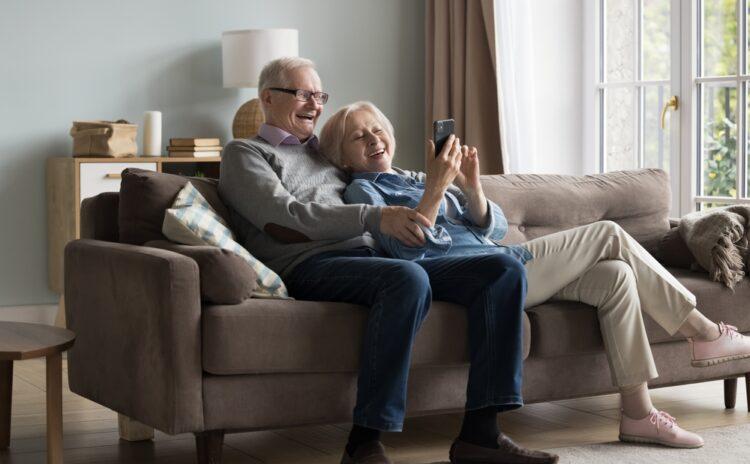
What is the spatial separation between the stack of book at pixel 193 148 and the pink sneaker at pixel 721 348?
2536mm

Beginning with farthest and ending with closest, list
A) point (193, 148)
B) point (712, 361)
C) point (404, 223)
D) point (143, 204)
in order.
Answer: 1. point (193, 148)
2. point (712, 361)
3. point (143, 204)
4. point (404, 223)

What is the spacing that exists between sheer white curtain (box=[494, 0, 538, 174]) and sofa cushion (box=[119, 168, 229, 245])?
8.60 feet

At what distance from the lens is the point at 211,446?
266 centimetres

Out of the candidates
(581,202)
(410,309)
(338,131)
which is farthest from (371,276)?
(581,202)

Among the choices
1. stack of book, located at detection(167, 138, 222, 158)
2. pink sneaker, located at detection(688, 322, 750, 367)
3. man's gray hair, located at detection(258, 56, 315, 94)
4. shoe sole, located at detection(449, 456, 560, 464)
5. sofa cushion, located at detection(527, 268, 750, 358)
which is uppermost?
man's gray hair, located at detection(258, 56, 315, 94)

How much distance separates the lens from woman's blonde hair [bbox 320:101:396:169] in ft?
10.6

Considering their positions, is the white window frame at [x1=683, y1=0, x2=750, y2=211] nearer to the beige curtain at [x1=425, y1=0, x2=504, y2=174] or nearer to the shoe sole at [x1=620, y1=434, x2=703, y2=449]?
the beige curtain at [x1=425, y1=0, x2=504, y2=174]

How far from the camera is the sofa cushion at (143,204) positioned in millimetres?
2984

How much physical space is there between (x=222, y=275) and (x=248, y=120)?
253cm

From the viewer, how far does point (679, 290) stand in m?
3.09

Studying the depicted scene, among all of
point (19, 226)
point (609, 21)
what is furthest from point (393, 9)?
point (19, 226)

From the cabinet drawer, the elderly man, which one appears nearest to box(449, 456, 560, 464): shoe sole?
the elderly man

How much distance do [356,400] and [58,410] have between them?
2.38 feet

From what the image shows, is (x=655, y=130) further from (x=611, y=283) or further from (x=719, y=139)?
(x=611, y=283)
